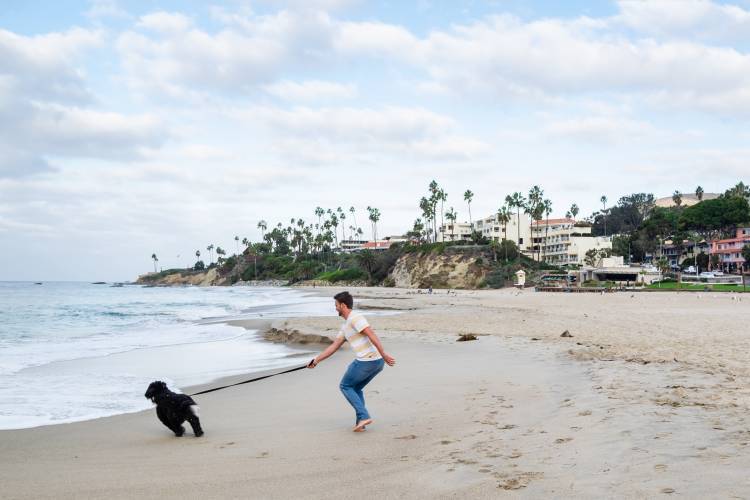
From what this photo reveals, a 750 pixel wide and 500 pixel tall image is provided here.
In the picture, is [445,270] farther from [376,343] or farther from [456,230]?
[376,343]

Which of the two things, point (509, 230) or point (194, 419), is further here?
point (509, 230)

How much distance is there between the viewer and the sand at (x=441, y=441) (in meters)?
4.22

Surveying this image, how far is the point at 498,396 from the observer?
311 inches

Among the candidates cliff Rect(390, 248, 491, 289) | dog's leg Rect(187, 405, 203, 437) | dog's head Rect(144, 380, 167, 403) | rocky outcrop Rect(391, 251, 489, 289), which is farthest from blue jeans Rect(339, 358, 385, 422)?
rocky outcrop Rect(391, 251, 489, 289)

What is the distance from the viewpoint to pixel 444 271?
95.6 metres

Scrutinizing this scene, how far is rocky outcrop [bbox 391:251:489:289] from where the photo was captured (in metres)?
92.3

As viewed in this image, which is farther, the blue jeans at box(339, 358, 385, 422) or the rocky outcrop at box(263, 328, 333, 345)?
the rocky outcrop at box(263, 328, 333, 345)

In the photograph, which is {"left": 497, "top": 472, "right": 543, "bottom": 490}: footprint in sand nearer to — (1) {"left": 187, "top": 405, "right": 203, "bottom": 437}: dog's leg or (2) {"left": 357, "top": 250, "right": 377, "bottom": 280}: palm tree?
(1) {"left": 187, "top": 405, "right": 203, "bottom": 437}: dog's leg

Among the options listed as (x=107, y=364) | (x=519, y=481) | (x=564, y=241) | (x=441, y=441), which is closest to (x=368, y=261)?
(x=564, y=241)

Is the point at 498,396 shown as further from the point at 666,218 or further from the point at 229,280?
the point at 229,280

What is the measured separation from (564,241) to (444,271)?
1352 inches

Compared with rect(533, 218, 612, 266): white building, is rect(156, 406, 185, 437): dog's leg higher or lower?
lower

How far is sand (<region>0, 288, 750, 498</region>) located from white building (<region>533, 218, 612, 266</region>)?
105 metres

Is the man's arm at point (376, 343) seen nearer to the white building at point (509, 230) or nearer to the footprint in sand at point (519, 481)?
the footprint in sand at point (519, 481)
